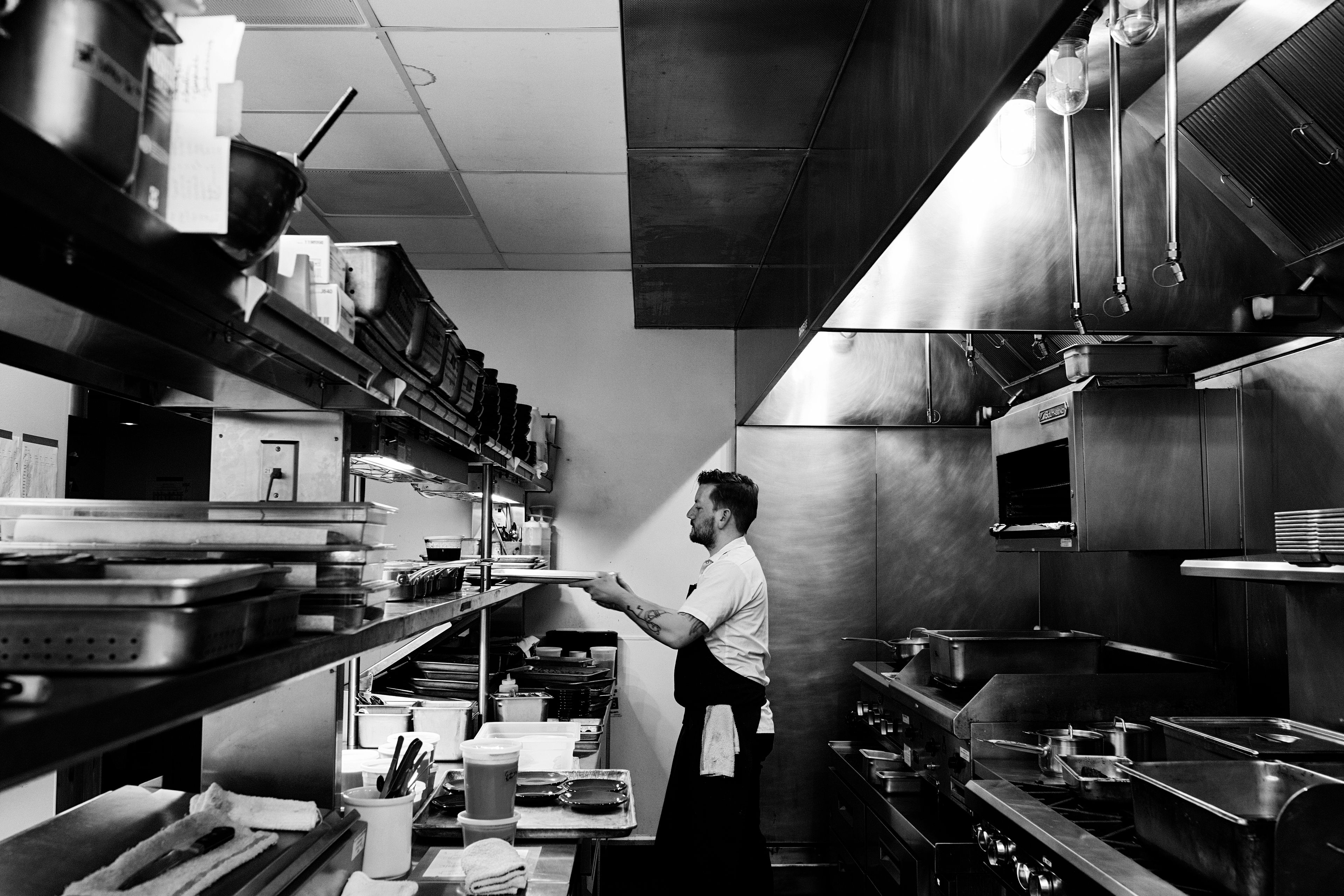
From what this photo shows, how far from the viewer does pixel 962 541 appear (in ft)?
18.1

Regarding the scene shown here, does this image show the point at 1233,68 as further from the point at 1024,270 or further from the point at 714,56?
the point at 714,56

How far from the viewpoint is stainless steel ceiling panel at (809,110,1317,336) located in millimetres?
2865

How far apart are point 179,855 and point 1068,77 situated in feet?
7.51

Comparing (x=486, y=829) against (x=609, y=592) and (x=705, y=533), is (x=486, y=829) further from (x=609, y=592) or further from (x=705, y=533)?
(x=705, y=533)

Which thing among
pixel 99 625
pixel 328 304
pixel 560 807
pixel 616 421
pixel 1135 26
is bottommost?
pixel 560 807

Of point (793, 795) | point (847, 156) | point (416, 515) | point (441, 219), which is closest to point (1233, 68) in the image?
point (847, 156)

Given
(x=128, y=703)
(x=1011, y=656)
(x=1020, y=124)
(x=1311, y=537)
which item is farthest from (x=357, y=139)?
(x=1311, y=537)

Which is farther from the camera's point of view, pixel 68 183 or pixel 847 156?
pixel 847 156

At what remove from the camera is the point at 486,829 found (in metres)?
2.33

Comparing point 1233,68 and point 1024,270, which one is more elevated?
point 1233,68

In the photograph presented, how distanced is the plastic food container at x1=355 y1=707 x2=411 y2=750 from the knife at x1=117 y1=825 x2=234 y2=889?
5.41ft

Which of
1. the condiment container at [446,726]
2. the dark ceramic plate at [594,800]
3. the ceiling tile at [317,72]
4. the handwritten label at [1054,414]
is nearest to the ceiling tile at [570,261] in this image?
the ceiling tile at [317,72]

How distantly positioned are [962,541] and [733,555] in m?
1.88

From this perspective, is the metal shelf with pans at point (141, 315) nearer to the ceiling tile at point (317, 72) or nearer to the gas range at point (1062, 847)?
the ceiling tile at point (317, 72)
